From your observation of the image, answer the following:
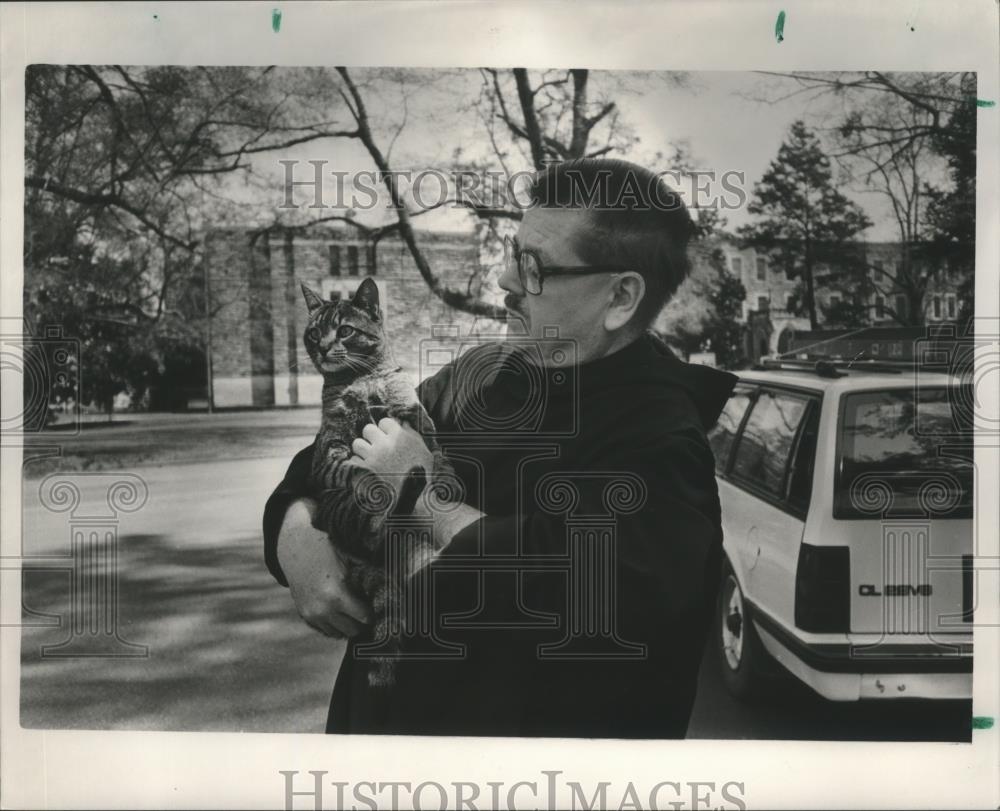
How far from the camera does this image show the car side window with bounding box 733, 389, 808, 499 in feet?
10.1

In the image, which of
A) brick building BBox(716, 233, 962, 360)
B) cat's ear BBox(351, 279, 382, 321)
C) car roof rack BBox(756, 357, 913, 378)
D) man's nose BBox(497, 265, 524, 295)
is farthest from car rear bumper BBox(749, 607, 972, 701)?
cat's ear BBox(351, 279, 382, 321)

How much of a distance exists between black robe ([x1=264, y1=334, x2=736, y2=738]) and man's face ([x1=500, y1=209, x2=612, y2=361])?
3.6 inches

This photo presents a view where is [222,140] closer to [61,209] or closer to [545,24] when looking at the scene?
[61,209]

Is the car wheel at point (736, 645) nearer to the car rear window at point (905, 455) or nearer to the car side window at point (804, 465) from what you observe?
the car side window at point (804, 465)

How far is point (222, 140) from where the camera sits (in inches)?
126

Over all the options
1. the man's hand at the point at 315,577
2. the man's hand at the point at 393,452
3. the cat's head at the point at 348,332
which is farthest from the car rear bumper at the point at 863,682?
the cat's head at the point at 348,332

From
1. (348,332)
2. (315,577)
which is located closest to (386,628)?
(315,577)

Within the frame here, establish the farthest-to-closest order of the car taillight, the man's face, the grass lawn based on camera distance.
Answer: the grass lawn < the man's face < the car taillight

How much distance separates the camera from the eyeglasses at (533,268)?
123 inches

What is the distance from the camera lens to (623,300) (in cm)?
312

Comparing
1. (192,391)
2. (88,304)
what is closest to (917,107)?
(192,391)

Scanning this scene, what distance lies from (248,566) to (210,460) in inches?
14.4

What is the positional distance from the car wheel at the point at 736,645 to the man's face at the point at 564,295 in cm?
86

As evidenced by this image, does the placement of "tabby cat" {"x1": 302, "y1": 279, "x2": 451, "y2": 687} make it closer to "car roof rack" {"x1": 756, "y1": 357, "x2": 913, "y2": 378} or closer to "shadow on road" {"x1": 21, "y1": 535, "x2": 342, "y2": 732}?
"shadow on road" {"x1": 21, "y1": 535, "x2": 342, "y2": 732}
